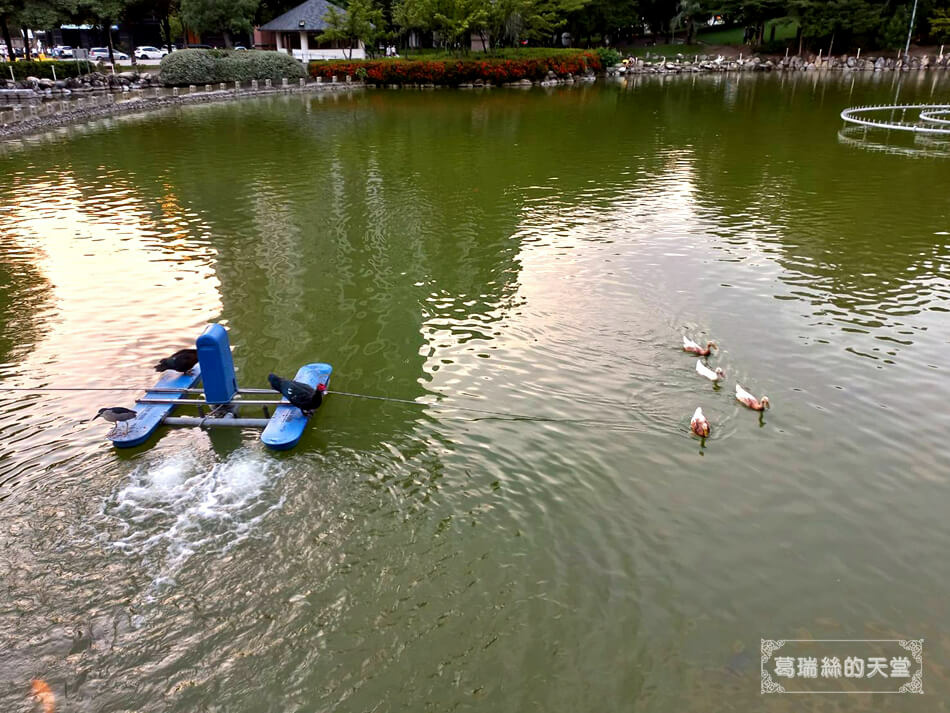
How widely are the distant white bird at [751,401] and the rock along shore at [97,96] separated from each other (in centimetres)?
3357

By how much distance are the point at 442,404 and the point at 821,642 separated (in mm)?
5439

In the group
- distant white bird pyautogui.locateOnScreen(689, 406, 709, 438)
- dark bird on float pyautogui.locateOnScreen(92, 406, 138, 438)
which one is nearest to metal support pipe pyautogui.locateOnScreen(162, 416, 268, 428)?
dark bird on float pyautogui.locateOnScreen(92, 406, 138, 438)

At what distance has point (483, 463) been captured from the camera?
27.5 feet

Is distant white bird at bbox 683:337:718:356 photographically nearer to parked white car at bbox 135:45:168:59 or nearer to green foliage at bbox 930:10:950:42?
green foliage at bbox 930:10:950:42

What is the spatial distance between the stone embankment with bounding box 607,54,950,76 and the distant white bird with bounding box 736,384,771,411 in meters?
59.6

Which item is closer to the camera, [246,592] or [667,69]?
[246,592]

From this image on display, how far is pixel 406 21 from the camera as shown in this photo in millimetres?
58812

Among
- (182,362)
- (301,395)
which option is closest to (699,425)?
(301,395)

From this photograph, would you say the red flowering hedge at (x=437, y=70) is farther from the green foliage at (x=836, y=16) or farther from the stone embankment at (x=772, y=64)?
the green foliage at (x=836, y=16)

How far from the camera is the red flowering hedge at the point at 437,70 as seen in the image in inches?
2110

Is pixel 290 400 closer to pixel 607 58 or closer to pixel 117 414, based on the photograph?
pixel 117 414

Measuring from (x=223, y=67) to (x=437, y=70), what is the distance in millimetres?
16634

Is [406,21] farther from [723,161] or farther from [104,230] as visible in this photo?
[104,230]

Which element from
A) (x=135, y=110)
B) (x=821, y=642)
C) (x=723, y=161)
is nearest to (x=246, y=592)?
(x=821, y=642)
